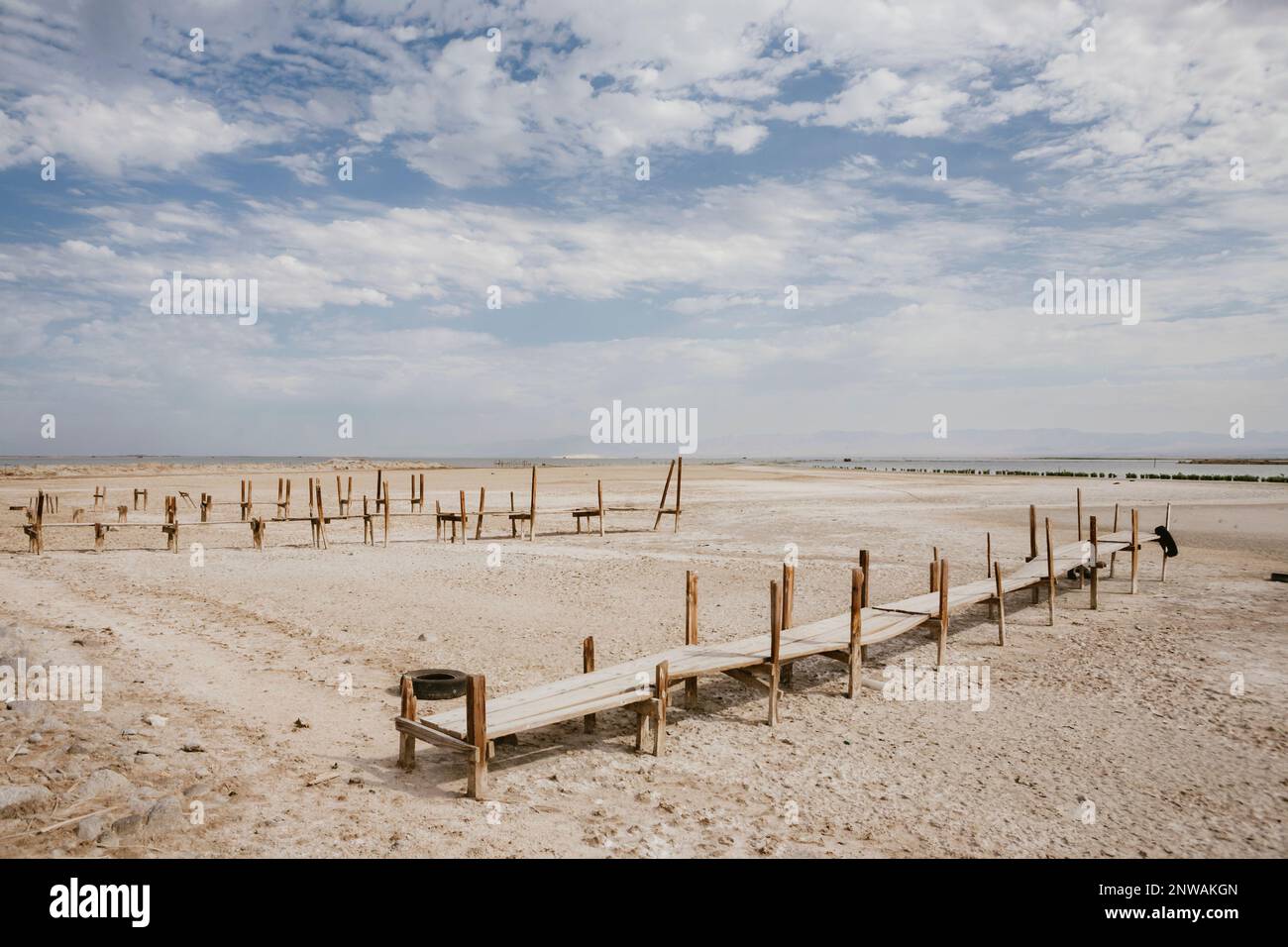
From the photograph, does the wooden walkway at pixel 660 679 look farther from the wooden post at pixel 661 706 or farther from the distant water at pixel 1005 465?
the distant water at pixel 1005 465

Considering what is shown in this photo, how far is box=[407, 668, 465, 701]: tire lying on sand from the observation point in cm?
916

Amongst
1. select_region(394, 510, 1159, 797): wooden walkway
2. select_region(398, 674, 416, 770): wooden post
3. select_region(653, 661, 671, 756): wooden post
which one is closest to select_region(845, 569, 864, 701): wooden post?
select_region(394, 510, 1159, 797): wooden walkway

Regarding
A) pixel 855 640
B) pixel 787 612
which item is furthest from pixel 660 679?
pixel 787 612

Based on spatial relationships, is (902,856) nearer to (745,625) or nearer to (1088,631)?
(745,625)

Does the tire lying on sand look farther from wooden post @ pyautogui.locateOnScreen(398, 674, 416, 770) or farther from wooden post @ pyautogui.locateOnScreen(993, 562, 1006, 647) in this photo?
wooden post @ pyautogui.locateOnScreen(993, 562, 1006, 647)

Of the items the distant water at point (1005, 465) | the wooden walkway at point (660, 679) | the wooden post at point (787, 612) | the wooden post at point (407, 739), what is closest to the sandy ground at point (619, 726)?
the wooden post at point (407, 739)

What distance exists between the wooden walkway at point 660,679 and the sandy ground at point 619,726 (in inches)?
15.7

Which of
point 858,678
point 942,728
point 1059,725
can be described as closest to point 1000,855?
point 942,728

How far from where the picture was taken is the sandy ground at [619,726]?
19.8 feet

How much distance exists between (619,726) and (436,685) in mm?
2273

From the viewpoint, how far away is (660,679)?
779cm

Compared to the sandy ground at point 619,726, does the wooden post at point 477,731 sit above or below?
above

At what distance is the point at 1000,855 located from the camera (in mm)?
5934
